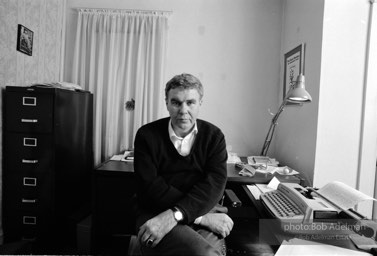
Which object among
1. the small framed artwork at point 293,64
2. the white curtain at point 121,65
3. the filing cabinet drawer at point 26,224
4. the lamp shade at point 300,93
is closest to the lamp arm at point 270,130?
the small framed artwork at point 293,64

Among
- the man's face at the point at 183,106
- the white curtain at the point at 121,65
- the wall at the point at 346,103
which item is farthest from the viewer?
the white curtain at the point at 121,65

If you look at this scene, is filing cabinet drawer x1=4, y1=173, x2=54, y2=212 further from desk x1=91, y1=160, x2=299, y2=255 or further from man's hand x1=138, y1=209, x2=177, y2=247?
man's hand x1=138, y1=209, x2=177, y2=247

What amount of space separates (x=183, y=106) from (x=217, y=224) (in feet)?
2.01

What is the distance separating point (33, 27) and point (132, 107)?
111 centimetres

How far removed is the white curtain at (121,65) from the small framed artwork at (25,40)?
44 centimetres

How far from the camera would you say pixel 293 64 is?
7.56 ft

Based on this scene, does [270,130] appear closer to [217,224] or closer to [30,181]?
[217,224]

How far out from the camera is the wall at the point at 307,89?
1892 millimetres

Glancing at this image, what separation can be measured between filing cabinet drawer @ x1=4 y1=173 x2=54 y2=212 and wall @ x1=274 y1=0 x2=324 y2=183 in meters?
2.01

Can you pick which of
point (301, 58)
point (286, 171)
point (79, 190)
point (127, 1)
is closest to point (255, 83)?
point (301, 58)

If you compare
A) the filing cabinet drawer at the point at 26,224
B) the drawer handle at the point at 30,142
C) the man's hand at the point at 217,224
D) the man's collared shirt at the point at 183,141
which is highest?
the man's collared shirt at the point at 183,141

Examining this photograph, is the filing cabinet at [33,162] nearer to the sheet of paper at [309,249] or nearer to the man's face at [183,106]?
the man's face at [183,106]

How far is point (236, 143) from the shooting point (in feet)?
8.93

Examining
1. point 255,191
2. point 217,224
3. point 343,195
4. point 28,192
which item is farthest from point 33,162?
point 343,195
